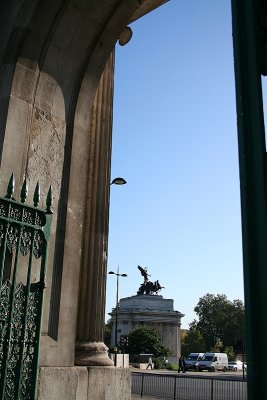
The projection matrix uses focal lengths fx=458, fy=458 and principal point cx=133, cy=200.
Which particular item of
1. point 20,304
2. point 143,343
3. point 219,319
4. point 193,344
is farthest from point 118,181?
point 219,319

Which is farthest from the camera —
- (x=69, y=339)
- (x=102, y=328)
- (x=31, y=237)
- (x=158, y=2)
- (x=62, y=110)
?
(x=158, y=2)

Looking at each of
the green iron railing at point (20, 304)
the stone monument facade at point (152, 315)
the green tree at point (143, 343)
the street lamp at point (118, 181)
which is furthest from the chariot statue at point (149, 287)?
the green iron railing at point (20, 304)

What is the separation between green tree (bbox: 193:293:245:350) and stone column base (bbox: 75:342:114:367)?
103214 millimetres

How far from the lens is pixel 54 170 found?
5477 mm

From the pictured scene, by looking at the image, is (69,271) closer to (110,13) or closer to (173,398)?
(110,13)

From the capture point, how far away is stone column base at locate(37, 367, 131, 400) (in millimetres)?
4531

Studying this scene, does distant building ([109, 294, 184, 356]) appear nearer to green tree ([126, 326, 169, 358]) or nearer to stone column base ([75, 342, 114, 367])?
green tree ([126, 326, 169, 358])

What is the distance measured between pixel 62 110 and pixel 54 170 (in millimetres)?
844

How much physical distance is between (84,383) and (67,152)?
8.79 ft

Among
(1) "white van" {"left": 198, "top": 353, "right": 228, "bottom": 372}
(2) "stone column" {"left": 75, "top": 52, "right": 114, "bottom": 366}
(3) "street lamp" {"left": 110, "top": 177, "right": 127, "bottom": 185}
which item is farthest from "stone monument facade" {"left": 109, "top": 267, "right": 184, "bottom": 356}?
(2) "stone column" {"left": 75, "top": 52, "right": 114, "bottom": 366}

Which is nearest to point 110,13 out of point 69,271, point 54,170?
point 54,170

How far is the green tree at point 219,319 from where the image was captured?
104m

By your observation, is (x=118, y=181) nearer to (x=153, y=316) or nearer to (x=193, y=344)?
(x=153, y=316)

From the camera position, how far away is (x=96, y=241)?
565 cm
